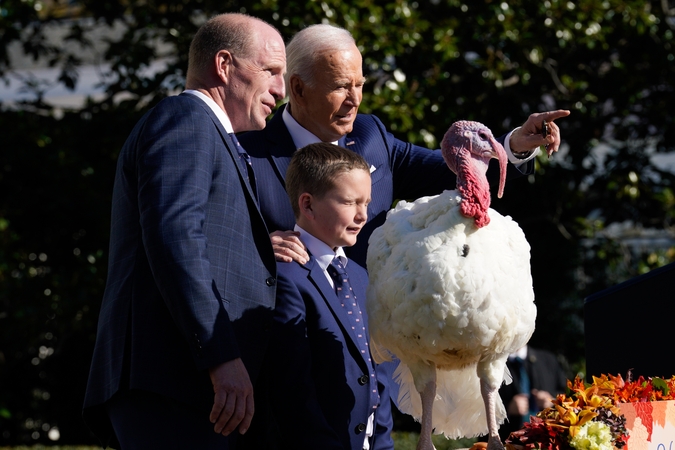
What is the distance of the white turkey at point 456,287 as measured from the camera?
2.34 metres

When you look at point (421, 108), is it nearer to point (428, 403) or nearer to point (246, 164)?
point (246, 164)

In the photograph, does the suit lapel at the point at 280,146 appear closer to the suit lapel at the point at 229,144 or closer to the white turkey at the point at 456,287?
the suit lapel at the point at 229,144

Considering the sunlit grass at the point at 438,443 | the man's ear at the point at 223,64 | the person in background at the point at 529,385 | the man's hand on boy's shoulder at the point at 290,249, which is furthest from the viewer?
the sunlit grass at the point at 438,443

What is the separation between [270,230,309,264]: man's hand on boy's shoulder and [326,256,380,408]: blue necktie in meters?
0.11

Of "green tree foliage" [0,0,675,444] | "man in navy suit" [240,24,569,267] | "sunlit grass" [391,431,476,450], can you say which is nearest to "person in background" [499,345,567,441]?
"sunlit grass" [391,431,476,450]

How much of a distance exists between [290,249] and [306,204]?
0.49 feet

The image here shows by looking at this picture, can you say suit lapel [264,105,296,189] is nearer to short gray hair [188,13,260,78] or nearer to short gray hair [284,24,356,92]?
short gray hair [284,24,356,92]

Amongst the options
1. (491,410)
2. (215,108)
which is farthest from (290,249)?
(491,410)

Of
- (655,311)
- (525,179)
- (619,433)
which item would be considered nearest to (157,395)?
(619,433)

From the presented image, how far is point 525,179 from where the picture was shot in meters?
7.91

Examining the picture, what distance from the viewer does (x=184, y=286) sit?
242 centimetres

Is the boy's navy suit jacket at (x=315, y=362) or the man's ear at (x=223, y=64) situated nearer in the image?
the boy's navy suit jacket at (x=315, y=362)

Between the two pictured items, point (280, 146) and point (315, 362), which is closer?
point (315, 362)

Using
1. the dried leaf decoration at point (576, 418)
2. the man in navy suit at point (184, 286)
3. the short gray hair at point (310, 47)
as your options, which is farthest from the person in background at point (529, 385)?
the man in navy suit at point (184, 286)
